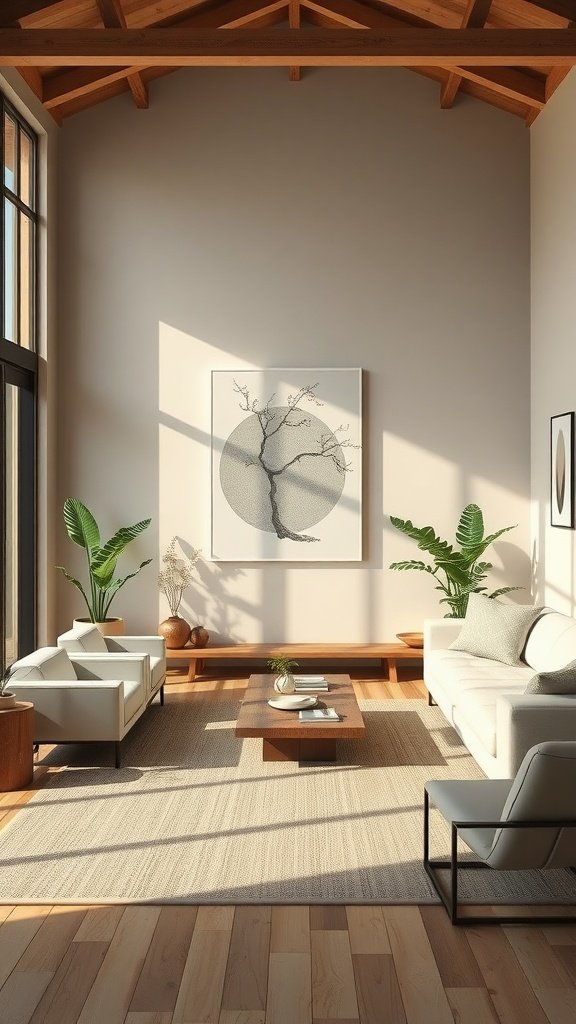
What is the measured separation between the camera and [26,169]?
7.77 meters

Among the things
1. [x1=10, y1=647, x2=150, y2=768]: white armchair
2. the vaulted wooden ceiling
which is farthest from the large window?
[x1=10, y1=647, x2=150, y2=768]: white armchair

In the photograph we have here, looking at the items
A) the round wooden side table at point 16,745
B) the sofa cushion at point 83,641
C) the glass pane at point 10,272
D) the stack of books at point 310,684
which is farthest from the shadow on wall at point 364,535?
the round wooden side table at point 16,745

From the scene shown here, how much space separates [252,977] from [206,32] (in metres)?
4.69

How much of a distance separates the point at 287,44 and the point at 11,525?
4.15 meters

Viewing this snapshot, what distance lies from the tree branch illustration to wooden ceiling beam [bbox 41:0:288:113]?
8.74 feet

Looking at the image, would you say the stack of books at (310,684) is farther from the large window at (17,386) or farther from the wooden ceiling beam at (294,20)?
the wooden ceiling beam at (294,20)

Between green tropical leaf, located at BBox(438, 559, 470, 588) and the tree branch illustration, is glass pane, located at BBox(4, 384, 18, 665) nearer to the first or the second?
the tree branch illustration

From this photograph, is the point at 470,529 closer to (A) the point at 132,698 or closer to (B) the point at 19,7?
(A) the point at 132,698

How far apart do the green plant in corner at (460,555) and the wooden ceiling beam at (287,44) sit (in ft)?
12.4

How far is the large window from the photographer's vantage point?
7.18 metres

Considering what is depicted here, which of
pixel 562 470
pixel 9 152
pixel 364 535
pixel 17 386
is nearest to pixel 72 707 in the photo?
pixel 17 386

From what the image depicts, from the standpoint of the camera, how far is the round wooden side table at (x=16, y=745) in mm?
4973

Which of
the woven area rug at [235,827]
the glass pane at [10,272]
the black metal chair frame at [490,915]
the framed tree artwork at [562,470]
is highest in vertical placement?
the glass pane at [10,272]

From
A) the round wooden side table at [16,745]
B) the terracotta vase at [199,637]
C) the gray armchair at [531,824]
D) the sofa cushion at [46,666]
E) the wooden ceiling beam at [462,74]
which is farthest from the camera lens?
the terracotta vase at [199,637]
